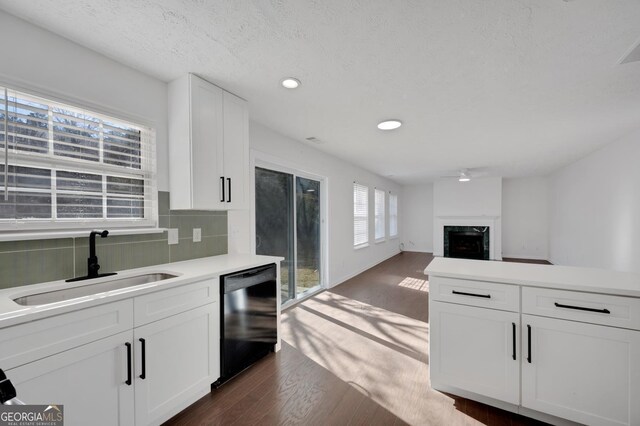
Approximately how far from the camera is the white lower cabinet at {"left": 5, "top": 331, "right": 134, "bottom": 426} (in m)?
1.17

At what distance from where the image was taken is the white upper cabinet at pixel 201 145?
85.3 inches

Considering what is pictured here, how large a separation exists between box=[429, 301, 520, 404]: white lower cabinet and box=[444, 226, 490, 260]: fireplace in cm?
669

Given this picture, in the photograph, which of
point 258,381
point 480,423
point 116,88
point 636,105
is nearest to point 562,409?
point 480,423

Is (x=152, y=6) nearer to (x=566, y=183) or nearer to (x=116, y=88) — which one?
(x=116, y=88)

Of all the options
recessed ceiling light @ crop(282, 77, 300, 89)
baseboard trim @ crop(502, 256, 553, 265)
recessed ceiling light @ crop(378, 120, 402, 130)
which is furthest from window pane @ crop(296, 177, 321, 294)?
baseboard trim @ crop(502, 256, 553, 265)

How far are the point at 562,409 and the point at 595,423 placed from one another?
149 millimetres

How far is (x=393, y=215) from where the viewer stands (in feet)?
28.8

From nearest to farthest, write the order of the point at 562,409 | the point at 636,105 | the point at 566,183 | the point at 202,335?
the point at 562,409
the point at 202,335
the point at 636,105
the point at 566,183

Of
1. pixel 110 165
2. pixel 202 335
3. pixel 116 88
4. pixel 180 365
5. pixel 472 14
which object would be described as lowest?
pixel 180 365

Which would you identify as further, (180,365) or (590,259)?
(590,259)

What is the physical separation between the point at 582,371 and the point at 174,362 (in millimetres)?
2427

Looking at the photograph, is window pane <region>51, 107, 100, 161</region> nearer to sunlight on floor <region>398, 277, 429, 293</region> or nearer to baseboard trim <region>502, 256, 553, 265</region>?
sunlight on floor <region>398, 277, 429, 293</region>

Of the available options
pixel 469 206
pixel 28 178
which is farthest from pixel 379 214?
pixel 28 178

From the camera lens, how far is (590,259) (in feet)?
15.4
